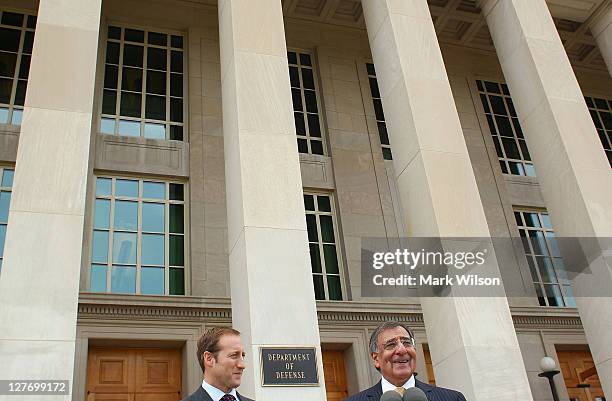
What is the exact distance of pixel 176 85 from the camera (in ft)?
58.4

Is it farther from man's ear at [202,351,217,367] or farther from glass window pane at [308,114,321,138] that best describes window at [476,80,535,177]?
man's ear at [202,351,217,367]

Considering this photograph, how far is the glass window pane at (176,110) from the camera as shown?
1720 cm

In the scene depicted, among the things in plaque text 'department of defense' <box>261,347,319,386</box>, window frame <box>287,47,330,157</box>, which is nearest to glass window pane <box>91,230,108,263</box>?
window frame <box>287,47,330,157</box>

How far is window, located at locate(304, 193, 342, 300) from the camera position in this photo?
51.9ft

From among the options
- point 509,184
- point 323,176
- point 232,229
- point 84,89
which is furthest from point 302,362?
point 509,184

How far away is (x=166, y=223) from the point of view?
1540cm

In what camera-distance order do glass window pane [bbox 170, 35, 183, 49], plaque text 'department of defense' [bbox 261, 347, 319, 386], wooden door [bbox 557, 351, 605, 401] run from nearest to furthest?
plaque text 'department of defense' [bbox 261, 347, 319, 386]
wooden door [bbox 557, 351, 605, 401]
glass window pane [bbox 170, 35, 183, 49]

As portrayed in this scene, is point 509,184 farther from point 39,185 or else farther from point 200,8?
point 39,185

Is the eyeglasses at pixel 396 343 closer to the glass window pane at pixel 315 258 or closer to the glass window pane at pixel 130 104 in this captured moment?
the glass window pane at pixel 315 258

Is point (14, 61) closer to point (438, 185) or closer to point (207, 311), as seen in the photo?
point (207, 311)

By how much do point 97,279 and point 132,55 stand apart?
22.3ft

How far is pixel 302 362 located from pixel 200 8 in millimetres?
13391

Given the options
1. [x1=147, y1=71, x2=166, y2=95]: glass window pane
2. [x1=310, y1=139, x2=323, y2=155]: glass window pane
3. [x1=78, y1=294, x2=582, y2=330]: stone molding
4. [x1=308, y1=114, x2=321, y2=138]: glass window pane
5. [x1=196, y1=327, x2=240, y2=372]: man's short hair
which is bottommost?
[x1=196, y1=327, x2=240, y2=372]: man's short hair

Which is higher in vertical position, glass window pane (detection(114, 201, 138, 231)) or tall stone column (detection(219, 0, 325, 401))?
glass window pane (detection(114, 201, 138, 231))
